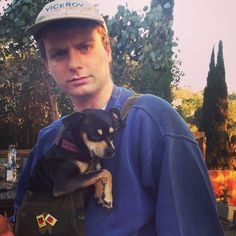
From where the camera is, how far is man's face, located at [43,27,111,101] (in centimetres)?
156

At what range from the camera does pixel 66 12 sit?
153 centimetres

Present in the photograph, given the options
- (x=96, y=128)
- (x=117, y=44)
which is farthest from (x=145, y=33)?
(x=96, y=128)

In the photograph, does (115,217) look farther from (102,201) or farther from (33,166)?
(33,166)

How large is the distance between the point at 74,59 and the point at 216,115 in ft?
38.0

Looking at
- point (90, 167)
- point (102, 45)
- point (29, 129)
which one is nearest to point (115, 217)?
point (90, 167)

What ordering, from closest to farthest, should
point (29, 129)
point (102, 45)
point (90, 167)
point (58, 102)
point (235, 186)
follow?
point (90, 167)
point (102, 45)
point (58, 102)
point (29, 129)
point (235, 186)

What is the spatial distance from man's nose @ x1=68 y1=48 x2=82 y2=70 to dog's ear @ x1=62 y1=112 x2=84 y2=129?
0.18m

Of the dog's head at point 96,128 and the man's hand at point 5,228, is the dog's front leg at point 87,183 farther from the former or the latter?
the man's hand at point 5,228

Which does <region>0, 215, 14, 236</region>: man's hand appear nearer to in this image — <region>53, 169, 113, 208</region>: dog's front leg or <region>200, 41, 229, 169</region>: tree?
<region>53, 169, 113, 208</region>: dog's front leg

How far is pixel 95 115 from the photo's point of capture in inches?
60.9

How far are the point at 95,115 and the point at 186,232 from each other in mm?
532

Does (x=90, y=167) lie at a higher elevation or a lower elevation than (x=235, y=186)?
higher

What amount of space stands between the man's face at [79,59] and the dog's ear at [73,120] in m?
0.10

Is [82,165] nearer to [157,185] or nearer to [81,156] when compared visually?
[81,156]
